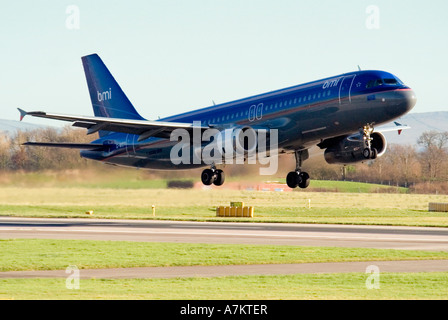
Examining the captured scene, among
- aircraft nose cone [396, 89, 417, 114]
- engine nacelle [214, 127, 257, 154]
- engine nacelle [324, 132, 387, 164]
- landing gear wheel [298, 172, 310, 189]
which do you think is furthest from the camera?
landing gear wheel [298, 172, 310, 189]

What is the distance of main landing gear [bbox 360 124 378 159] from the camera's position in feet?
155

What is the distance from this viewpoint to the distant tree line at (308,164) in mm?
59500

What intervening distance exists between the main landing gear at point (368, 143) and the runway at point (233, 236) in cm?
512

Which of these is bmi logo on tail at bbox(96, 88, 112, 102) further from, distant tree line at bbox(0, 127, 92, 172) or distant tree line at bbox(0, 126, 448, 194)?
distant tree line at bbox(0, 126, 448, 194)

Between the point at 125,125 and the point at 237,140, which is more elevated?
the point at 125,125

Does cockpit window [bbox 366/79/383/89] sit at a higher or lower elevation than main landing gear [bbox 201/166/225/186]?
higher

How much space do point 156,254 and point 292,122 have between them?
1551 centimetres

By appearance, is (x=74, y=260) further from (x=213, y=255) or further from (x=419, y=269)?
(x=419, y=269)

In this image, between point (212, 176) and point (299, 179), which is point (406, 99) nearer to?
point (299, 179)

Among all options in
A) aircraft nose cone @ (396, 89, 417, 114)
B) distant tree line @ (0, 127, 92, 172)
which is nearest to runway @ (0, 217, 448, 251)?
A: distant tree line @ (0, 127, 92, 172)

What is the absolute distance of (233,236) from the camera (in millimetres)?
48312

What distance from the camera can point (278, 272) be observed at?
3023 centimetres
